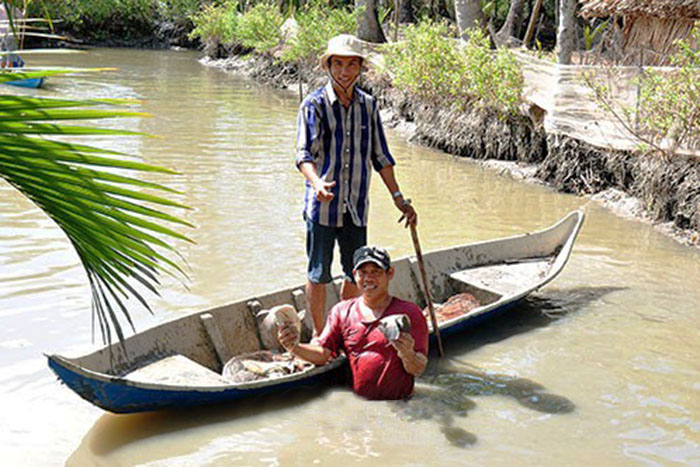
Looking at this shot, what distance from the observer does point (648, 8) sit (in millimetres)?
11250

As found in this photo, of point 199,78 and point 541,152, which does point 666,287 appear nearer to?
point 541,152

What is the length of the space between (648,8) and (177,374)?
9124 mm

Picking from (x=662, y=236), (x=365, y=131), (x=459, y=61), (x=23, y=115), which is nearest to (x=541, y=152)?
(x=459, y=61)

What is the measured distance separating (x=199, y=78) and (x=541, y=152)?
14.6m

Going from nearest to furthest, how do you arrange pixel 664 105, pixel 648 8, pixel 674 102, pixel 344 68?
pixel 344 68 → pixel 674 102 → pixel 664 105 → pixel 648 8

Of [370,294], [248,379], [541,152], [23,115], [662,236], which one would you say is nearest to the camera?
[23,115]

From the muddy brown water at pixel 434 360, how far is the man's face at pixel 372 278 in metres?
0.75

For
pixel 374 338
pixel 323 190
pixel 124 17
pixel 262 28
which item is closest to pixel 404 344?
pixel 374 338

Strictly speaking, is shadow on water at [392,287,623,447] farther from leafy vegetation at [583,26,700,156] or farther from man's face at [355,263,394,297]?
leafy vegetation at [583,26,700,156]

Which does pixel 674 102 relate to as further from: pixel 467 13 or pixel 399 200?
pixel 467 13

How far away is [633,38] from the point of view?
12.6 metres

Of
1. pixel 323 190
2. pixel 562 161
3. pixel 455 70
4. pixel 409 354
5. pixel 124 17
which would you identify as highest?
pixel 124 17

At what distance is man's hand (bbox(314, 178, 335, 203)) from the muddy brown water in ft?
2.89

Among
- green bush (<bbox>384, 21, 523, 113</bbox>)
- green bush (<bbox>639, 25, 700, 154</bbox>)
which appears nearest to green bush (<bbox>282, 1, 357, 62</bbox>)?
green bush (<bbox>384, 21, 523, 113</bbox>)
